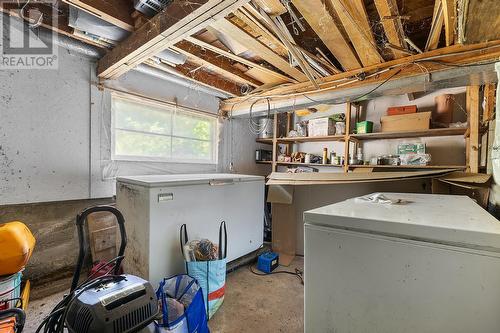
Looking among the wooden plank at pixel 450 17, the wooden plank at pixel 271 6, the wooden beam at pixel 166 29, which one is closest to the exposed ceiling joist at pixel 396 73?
the wooden plank at pixel 450 17

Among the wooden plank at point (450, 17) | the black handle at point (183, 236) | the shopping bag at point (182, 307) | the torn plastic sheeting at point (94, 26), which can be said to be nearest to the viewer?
the shopping bag at point (182, 307)

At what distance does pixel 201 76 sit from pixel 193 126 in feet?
2.35

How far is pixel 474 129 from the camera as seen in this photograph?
2104 mm

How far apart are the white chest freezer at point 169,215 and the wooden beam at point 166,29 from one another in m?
1.04

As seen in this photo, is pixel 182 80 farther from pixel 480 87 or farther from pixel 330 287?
pixel 480 87

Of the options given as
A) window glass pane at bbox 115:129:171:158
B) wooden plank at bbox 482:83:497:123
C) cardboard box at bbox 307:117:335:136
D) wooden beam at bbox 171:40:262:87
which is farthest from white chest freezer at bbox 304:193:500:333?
cardboard box at bbox 307:117:335:136

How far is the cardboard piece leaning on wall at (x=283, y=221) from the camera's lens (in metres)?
2.85

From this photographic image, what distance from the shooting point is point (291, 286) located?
221 cm

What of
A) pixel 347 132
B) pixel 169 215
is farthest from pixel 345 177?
pixel 169 215

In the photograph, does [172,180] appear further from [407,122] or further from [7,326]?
[407,122]

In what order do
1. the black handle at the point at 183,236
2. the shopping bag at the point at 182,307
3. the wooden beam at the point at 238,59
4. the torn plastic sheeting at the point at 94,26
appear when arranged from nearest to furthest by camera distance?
1. the shopping bag at the point at 182,307
2. the torn plastic sheeting at the point at 94,26
3. the black handle at the point at 183,236
4. the wooden beam at the point at 238,59

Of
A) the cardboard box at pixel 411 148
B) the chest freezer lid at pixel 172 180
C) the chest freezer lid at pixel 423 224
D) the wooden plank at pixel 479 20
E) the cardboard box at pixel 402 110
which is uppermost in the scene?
Result: the cardboard box at pixel 402 110

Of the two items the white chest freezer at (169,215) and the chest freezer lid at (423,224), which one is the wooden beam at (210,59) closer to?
the white chest freezer at (169,215)

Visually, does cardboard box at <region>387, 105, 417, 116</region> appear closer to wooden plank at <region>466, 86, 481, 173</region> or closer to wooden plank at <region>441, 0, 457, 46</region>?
wooden plank at <region>466, 86, 481, 173</region>
